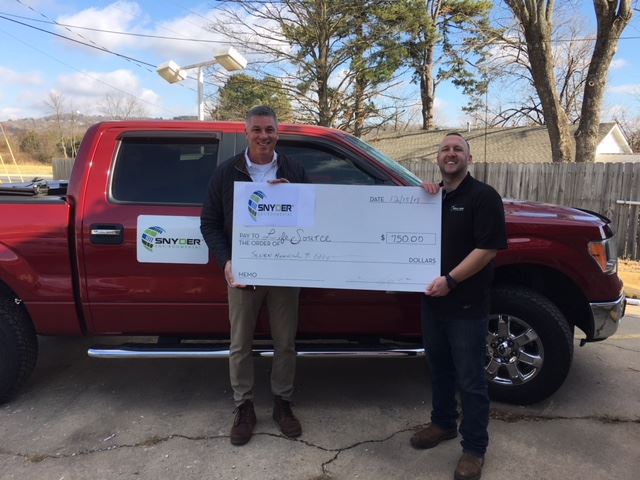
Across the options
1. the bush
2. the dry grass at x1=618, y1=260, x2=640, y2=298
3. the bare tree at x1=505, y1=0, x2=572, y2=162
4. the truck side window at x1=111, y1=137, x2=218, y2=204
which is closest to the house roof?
the bare tree at x1=505, y1=0, x2=572, y2=162

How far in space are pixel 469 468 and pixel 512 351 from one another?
978 millimetres

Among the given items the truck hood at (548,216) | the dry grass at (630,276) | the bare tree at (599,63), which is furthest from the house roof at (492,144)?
Result: the truck hood at (548,216)

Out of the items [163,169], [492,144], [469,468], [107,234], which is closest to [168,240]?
[107,234]

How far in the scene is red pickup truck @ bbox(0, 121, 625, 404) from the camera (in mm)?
3363

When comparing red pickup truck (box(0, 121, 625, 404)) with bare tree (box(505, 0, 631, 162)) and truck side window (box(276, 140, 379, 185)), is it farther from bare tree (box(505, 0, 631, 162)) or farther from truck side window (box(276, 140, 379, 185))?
bare tree (box(505, 0, 631, 162))

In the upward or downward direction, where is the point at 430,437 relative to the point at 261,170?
downward

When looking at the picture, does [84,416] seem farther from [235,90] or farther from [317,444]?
[235,90]

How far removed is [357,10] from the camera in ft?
54.9

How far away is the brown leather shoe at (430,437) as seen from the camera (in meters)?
3.08

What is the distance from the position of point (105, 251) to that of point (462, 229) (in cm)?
216

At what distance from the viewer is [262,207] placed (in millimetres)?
2992

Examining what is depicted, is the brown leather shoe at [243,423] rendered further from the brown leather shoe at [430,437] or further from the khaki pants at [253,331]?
the brown leather shoe at [430,437]

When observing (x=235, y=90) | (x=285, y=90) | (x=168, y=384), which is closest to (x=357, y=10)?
(x=285, y=90)

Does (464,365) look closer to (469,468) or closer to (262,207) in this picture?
(469,468)
